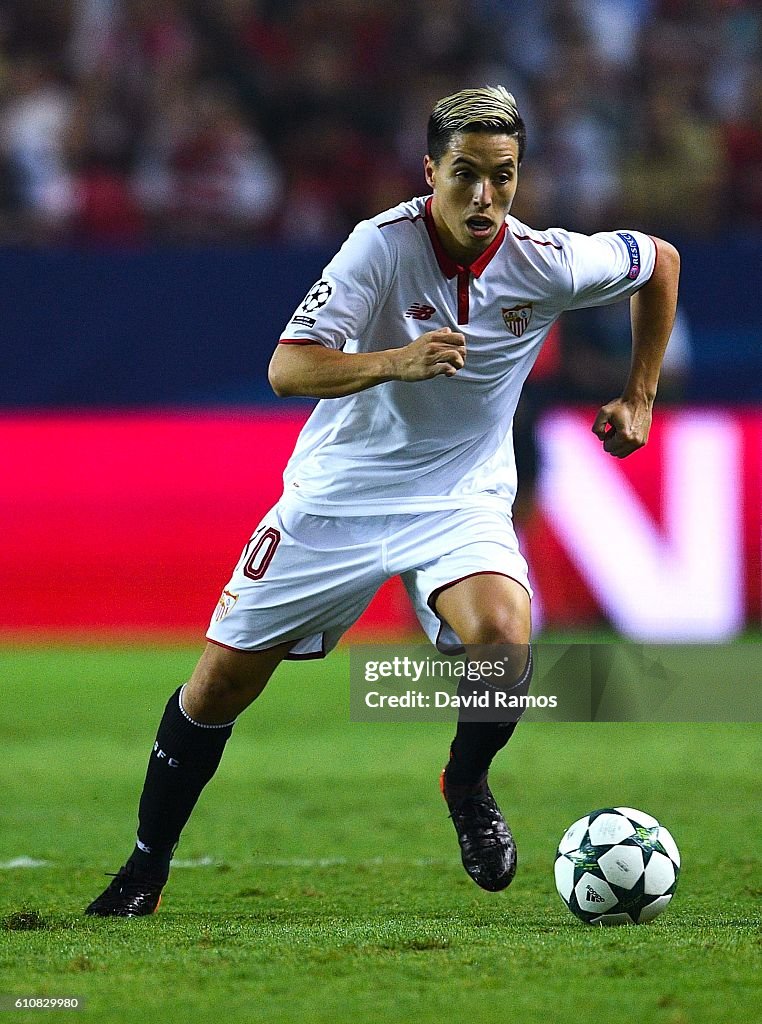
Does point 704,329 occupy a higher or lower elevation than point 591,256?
lower

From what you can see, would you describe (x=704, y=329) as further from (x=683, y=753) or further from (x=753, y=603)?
(x=683, y=753)

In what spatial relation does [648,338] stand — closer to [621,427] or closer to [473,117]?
[621,427]

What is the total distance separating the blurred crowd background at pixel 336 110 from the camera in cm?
1173

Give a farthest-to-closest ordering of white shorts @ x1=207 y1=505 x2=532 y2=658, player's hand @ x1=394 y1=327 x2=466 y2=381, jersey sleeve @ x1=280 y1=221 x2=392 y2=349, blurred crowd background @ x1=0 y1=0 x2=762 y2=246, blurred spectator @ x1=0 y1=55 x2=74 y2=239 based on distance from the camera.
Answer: blurred crowd background @ x1=0 y1=0 x2=762 y2=246 → blurred spectator @ x1=0 y1=55 x2=74 y2=239 → white shorts @ x1=207 y1=505 x2=532 y2=658 → jersey sleeve @ x1=280 y1=221 x2=392 y2=349 → player's hand @ x1=394 y1=327 x2=466 y2=381

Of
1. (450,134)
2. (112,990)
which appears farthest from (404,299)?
(112,990)

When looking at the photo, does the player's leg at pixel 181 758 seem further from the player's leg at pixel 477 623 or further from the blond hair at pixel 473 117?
the blond hair at pixel 473 117

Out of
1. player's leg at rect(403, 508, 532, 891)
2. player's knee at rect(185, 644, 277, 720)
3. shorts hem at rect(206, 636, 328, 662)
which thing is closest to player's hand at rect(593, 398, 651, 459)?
player's leg at rect(403, 508, 532, 891)

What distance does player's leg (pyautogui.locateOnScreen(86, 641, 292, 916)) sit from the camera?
4371 millimetres

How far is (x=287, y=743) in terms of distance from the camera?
302 inches

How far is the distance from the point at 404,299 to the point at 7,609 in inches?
273

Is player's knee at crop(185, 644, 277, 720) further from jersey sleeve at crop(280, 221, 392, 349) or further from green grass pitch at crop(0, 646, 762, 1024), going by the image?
jersey sleeve at crop(280, 221, 392, 349)

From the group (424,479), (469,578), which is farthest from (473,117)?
(469,578)

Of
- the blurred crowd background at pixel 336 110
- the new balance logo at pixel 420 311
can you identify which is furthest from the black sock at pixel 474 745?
the blurred crowd background at pixel 336 110

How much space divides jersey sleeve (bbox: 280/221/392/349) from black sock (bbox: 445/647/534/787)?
997 mm
